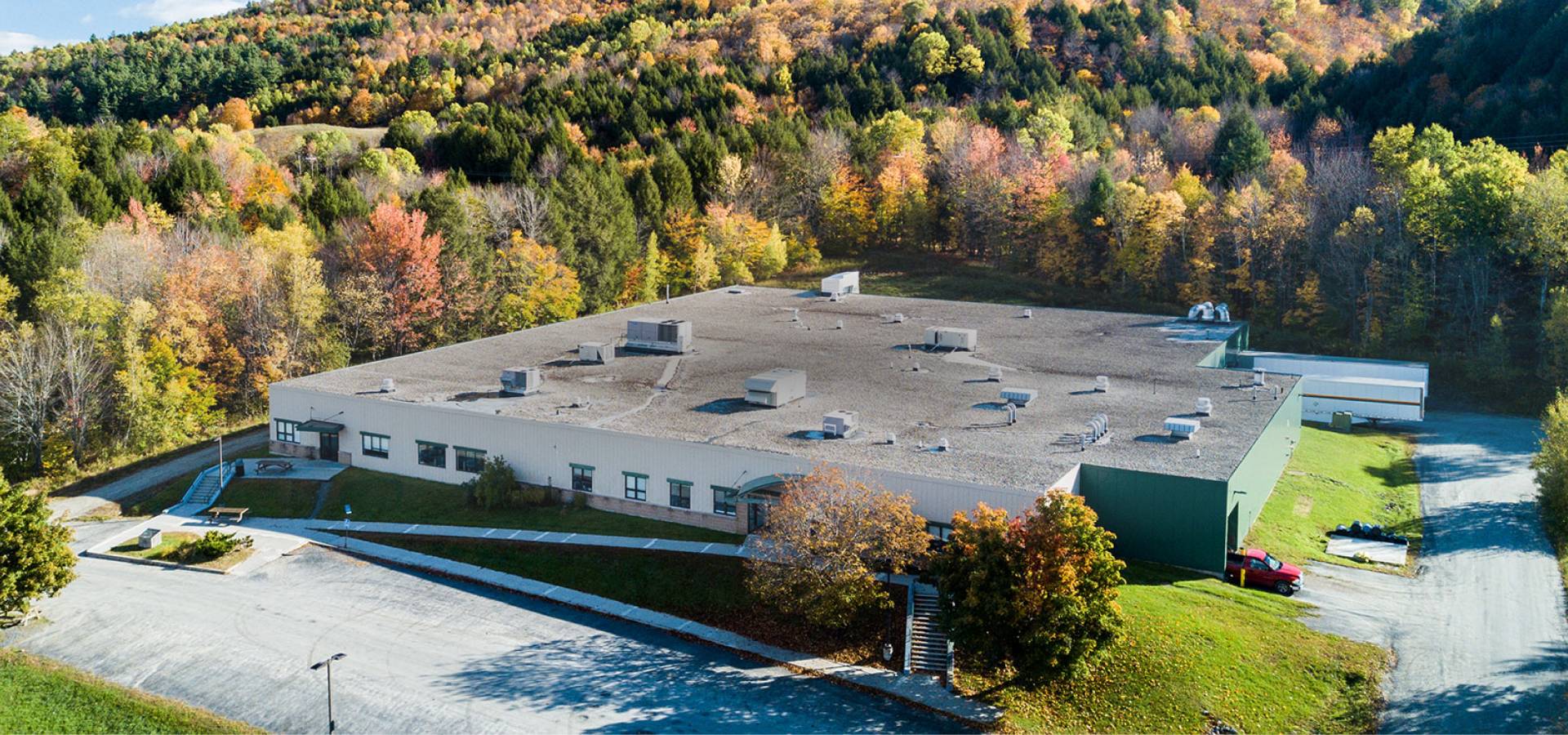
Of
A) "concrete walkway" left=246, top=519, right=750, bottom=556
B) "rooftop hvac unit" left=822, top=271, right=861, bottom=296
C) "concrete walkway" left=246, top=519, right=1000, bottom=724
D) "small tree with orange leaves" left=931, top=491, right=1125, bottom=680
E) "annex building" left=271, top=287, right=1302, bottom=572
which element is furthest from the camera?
"rooftop hvac unit" left=822, top=271, right=861, bottom=296

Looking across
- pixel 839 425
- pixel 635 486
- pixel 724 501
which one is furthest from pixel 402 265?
pixel 839 425

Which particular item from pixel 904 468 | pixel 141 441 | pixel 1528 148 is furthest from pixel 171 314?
pixel 1528 148

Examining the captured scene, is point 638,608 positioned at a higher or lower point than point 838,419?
lower

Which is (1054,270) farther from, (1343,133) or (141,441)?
(141,441)

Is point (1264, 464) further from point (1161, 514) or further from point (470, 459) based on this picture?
point (470, 459)

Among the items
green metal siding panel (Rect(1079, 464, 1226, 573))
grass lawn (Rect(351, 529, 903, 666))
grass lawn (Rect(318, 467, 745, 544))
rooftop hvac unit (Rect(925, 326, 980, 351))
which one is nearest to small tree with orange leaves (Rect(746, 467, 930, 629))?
grass lawn (Rect(351, 529, 903, 666))

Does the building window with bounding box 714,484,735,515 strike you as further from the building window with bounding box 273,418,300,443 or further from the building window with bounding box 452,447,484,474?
the building window with bounding box 273,418,300,443
